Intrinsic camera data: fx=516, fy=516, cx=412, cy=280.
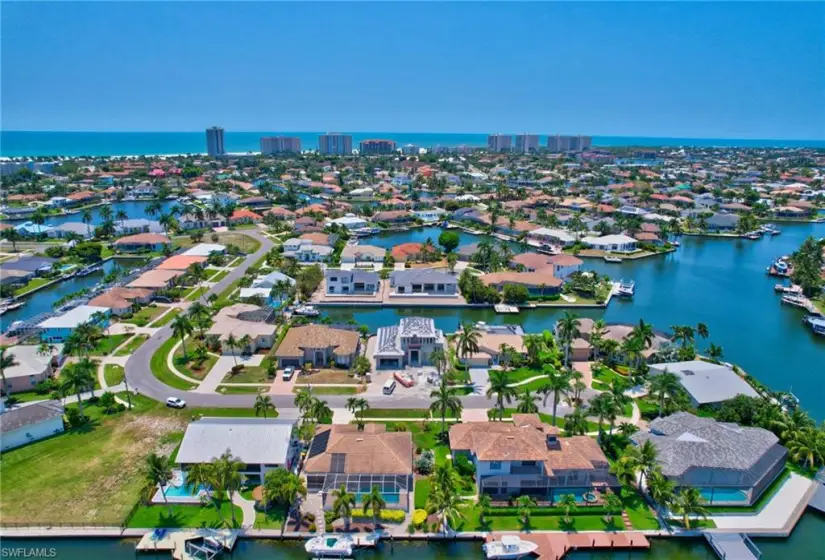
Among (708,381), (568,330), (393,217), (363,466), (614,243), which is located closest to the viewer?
(363,466)

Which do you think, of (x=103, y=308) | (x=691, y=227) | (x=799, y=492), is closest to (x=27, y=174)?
(x=103, y=308)

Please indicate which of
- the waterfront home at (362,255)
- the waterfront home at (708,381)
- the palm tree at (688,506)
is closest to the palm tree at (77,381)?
Result: the palm tree at (688,506)

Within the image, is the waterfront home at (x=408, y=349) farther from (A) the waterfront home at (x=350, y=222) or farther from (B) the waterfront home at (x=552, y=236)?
(A) the waterfront home at (x=350, y=222)

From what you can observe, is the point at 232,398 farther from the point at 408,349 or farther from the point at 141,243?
the point at 141,243

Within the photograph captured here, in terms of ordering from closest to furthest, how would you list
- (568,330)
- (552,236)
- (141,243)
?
(568,330) → (141,243) → (552,236)

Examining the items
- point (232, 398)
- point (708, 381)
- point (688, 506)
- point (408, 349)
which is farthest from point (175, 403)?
point (708, 381)

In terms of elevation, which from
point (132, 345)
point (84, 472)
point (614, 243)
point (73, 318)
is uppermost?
point (614, 243)

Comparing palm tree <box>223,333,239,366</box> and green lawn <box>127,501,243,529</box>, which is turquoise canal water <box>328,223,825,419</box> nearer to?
palm tree <box>223,333,239,366</box>
